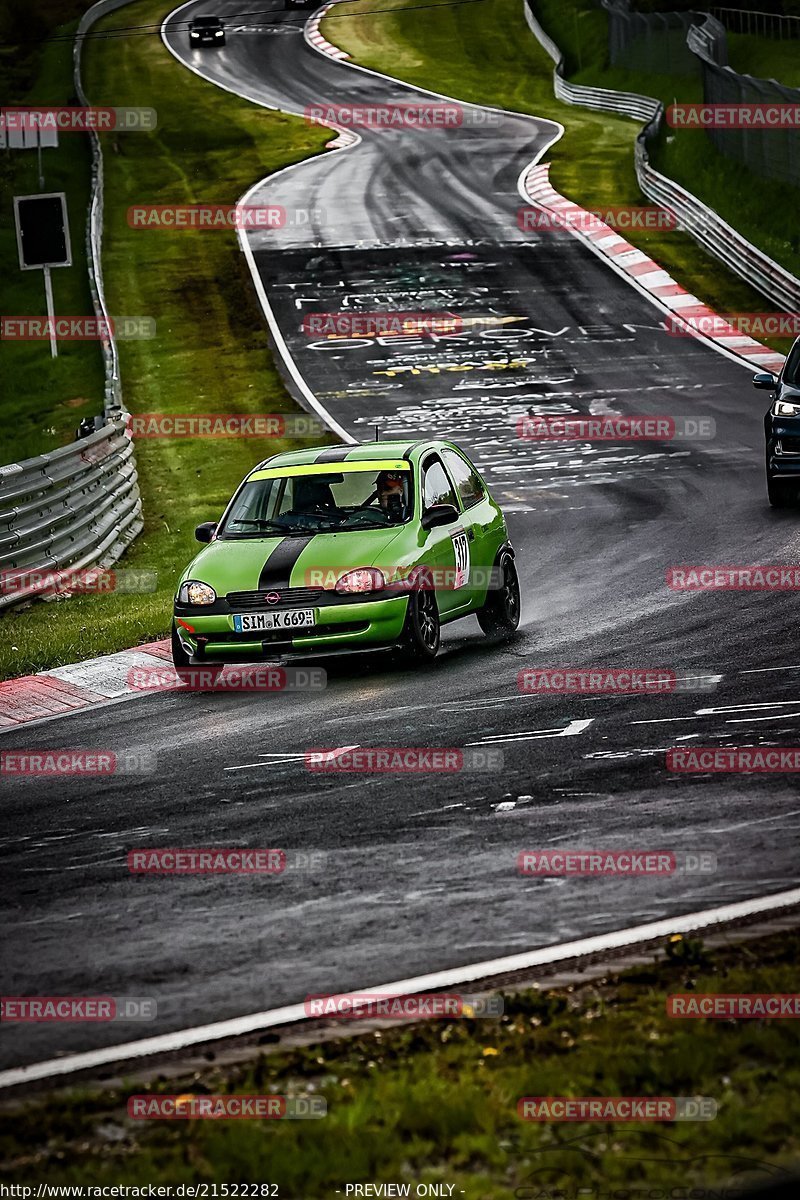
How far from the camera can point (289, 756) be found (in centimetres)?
964

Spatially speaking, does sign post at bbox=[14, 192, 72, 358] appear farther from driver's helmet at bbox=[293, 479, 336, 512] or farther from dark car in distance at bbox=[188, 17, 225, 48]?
dark car in distance at bbox=[188, 17, 225, 48]

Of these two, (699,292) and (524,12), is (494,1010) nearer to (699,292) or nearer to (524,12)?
(699,292)

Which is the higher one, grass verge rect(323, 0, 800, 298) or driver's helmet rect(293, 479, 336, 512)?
driver's helmet rect(293, 479, 336, 512)

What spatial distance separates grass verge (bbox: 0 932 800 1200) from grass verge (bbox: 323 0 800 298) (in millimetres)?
25576

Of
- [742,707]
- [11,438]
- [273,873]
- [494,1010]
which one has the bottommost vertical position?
[11,438]

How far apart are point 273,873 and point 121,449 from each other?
520 inches

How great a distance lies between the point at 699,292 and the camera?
3369 centimetres

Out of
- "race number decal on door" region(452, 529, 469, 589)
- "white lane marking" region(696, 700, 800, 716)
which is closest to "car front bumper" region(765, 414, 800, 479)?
"race number decal on door" region(452, 529, 469, 589)

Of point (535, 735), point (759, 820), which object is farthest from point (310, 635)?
point (759, 820)

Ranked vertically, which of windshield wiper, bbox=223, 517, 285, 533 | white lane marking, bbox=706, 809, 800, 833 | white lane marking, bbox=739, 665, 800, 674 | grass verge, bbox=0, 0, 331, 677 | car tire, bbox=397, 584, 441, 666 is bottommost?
grass verge, bbox=0, 0, 331, 677

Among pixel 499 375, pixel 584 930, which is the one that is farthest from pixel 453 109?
pixel 584 930

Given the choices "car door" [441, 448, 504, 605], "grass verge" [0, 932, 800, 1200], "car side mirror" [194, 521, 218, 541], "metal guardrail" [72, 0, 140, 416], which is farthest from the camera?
"metal guardrail" [72, 0, 140, 416]

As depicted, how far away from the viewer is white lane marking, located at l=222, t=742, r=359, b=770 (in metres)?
9.48

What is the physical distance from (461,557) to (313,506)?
1.16 m
